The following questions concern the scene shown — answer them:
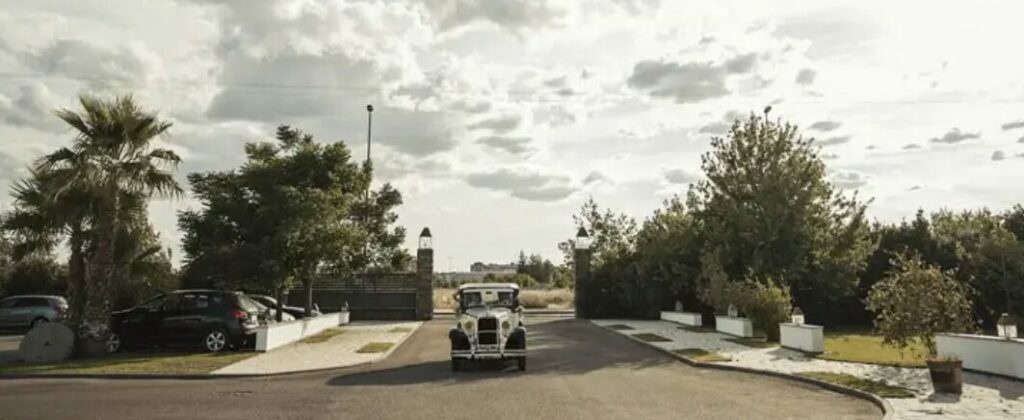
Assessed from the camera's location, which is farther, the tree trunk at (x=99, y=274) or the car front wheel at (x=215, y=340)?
the car front wheel at (x=215, y=340)

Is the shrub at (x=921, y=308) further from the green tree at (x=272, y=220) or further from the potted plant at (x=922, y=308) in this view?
the green tree at (x=272, y=220)

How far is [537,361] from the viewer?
773 inches

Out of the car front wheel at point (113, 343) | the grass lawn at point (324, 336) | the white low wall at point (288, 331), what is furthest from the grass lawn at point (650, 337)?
the car front wheel at point (113, 343)

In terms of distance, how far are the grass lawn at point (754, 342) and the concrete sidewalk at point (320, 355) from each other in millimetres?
9940

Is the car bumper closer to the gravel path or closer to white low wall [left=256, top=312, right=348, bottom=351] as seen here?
the gravel path

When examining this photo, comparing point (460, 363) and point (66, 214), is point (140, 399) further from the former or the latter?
point (66, 214)

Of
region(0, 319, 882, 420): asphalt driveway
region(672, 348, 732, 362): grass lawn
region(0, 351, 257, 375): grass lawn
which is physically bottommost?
region(0, 319, 882, 420): asphalt driveway

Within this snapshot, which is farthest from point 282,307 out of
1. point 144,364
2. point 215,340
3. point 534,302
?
point 534,302

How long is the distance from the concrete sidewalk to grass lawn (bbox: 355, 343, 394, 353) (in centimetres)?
19

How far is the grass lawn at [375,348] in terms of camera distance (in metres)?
22.0

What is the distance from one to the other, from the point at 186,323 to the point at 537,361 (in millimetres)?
9105

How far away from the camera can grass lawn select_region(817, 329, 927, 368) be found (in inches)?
711

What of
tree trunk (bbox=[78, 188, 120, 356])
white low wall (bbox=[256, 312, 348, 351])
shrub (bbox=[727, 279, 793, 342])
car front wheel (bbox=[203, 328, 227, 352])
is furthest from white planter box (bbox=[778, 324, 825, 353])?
tree trunk (bbox=[78, 188, 120, 356])

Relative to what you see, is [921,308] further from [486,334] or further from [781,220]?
[781,220]
